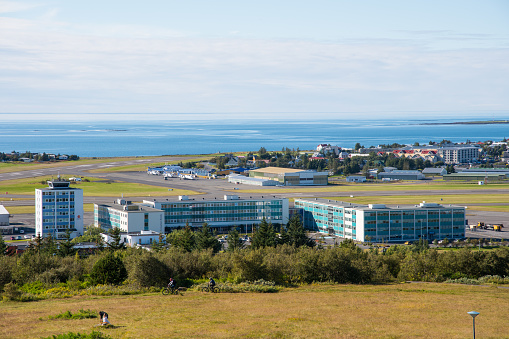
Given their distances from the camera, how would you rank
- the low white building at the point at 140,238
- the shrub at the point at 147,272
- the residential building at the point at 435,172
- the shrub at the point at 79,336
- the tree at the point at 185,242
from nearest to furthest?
the shrub at the point at 79,336, the shrub at the point at 147,272, the tree at the point at 185,242, the low white building at the point at 140,238, the residential building at the point at 435,172

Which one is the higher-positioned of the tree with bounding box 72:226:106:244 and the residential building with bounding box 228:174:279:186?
the residential building with bounding box 228:174:279:186

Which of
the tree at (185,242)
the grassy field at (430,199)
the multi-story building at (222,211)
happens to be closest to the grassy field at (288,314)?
the tree at (185,242)

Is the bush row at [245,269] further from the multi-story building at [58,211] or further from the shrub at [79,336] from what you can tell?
the multi-story building at [58,211]

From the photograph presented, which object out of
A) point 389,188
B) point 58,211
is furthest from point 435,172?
point 58,211

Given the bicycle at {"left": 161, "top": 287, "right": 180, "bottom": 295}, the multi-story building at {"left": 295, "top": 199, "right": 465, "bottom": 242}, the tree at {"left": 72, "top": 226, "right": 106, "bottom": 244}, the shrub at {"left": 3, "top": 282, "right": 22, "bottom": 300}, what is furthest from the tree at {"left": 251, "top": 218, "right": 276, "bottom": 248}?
the shrub at {"left": 3, "top": 282, "right": 22, "bottom": 300}

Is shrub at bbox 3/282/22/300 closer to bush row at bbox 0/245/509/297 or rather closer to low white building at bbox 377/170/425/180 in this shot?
bush row at bbox 0/245/509/297

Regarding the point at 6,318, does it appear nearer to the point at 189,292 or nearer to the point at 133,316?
the point at 133,316

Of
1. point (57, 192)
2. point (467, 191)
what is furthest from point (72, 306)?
point (467, 191)
